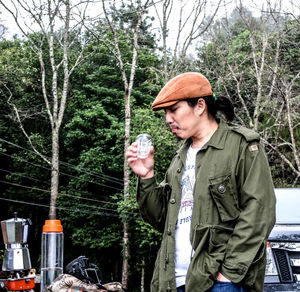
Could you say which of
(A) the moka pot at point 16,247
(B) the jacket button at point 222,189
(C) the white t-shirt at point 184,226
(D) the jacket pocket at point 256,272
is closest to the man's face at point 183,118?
(C) the white t-shirt at point 184,226

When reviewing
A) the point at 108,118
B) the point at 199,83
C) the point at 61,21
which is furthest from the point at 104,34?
the point at 199,83

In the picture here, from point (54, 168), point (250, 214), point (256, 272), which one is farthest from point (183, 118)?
point (54, 168)

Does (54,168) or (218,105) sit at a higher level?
(54,168)

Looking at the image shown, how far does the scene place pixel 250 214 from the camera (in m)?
1.95

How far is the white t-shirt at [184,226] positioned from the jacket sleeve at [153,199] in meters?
0.17

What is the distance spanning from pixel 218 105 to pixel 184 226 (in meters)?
0.63

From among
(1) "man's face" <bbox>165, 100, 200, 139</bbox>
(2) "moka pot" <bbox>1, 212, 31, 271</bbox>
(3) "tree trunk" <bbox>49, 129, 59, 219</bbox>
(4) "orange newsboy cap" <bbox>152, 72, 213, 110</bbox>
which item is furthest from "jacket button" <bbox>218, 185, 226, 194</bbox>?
(3) "tree trunk" <bbox>49, 129, 59, 219</bbox>

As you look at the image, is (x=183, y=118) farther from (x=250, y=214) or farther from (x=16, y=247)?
(x=16, y=247)

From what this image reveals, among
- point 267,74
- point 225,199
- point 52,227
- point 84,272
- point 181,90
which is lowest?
point 84,272

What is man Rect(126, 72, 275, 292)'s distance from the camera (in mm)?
1942

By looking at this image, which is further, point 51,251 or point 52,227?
point 51,251

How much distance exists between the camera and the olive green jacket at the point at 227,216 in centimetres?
193

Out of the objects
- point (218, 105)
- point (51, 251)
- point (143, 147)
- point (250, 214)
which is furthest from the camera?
point (51, 251)

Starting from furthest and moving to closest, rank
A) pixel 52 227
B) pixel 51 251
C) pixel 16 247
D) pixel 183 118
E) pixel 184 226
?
pixel 16 247 → pixel 51 251 → pixel 52 227 → pixel 183 118 → pixel 184 226
